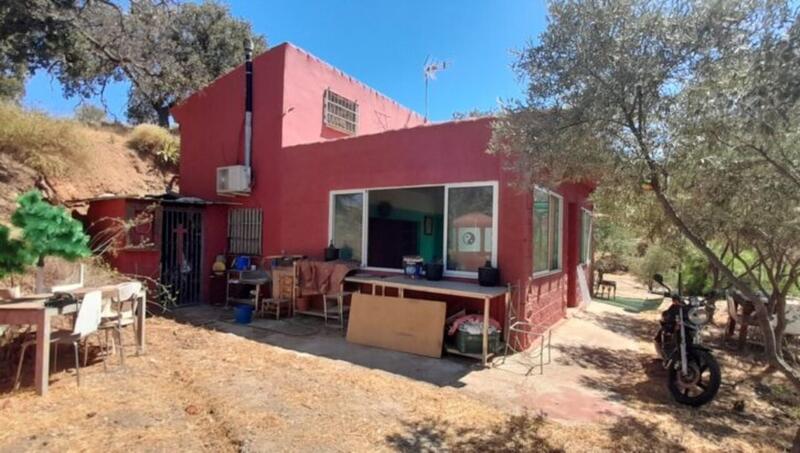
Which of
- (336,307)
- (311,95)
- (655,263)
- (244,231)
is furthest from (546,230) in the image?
(655,263)

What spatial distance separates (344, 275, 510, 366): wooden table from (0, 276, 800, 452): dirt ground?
1.00 meters

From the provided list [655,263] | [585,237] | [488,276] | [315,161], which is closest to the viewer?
[488,276]

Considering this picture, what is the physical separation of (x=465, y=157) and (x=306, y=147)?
359 cm

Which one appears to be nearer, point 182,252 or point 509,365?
point 509,365

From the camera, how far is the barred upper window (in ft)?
32.0

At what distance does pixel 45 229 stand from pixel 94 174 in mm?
8230

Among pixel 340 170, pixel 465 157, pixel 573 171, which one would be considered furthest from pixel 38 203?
pixel 573 171

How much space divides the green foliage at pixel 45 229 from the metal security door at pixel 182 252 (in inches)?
146

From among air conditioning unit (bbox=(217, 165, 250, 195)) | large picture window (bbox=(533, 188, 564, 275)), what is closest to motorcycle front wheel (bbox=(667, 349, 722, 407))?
large picture window (bbox=(533, 188, 564, 275))

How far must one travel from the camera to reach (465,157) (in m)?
6.32

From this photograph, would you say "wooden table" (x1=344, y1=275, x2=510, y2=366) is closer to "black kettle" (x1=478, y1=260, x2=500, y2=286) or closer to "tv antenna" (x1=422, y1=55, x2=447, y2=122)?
"black kettle" (x1=478, y1=260, x2=500, y2=286)

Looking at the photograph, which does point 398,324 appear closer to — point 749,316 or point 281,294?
point 281,294

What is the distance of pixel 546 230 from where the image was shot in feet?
24.2

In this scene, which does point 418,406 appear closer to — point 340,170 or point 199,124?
point 340,170
